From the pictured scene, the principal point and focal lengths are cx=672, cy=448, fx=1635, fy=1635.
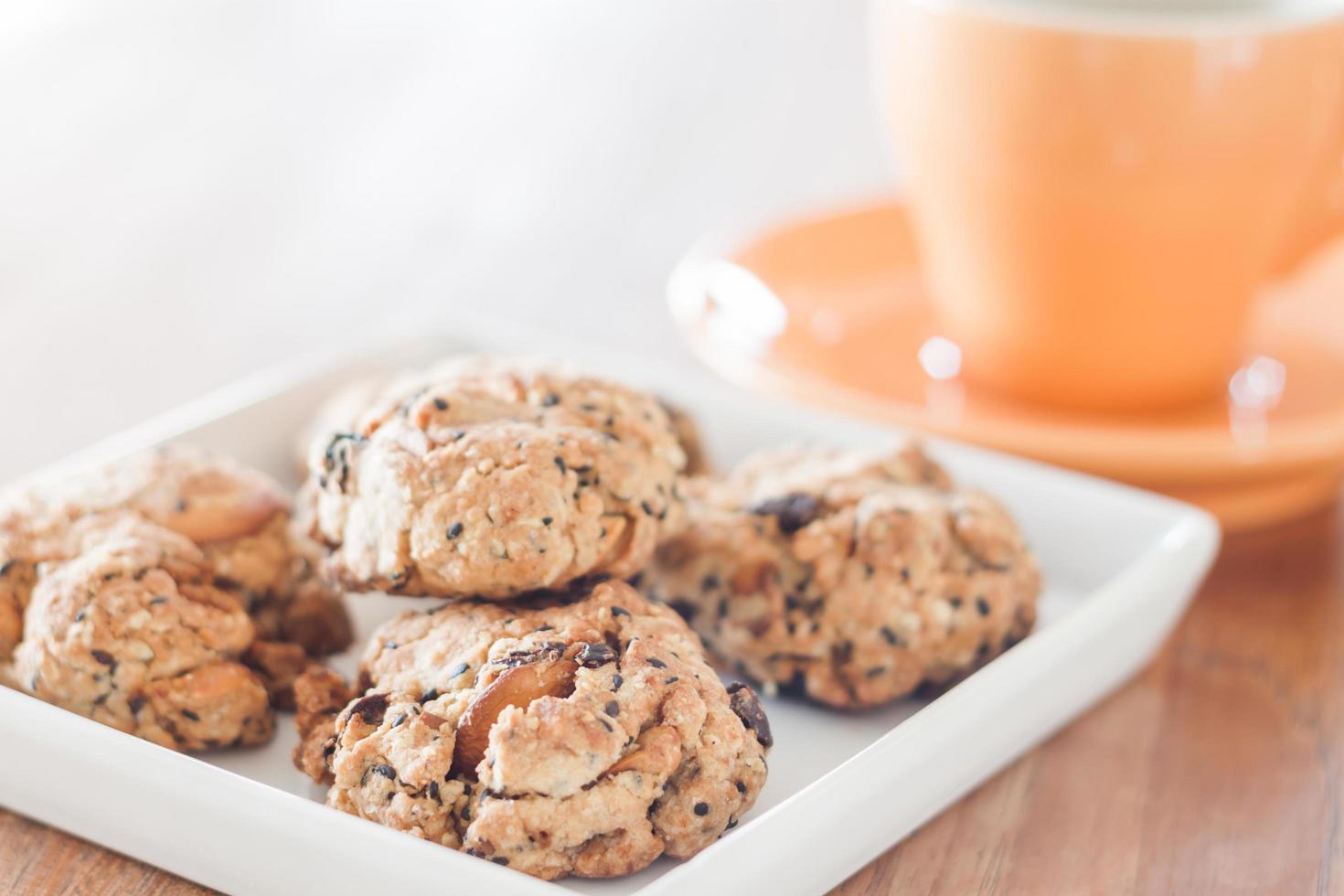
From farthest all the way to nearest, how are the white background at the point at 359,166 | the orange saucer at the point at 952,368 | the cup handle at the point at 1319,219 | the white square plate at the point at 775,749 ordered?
the white background at the point at 359,166, the cup handle at the point at 1319,219, the orange saucer at the point at 952,368, the white square plate at the point at 775,749

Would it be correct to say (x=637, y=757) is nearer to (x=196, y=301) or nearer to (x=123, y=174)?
(x=196, y=301)

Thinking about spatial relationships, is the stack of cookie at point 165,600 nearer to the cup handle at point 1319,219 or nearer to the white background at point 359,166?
the white background at point 359,166

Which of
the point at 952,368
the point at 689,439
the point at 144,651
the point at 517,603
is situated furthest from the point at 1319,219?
the point at 144,651

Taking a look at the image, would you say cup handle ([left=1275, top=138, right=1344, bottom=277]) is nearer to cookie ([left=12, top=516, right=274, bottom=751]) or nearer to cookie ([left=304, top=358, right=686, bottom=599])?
cookie ([left=304, top=358, right=686, bottom=599])

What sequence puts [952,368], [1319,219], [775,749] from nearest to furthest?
1. [775,749]
2. [1319,219]
3. [952,368]

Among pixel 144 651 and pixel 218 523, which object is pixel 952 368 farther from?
pixel 144 651

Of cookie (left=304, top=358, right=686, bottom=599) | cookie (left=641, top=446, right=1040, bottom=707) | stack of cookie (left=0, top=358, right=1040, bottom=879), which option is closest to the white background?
stack of cookie (left=0, top=358, right=1040, bottom=879)

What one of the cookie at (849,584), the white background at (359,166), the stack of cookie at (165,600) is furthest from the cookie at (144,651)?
the white background at (359,166)
